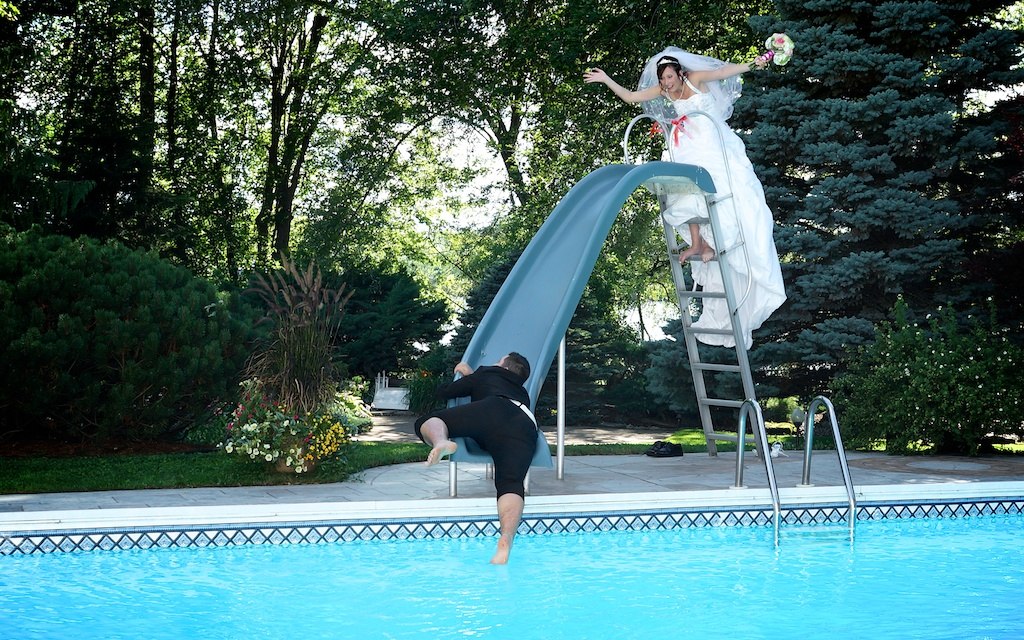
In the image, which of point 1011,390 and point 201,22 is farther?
point 201,22

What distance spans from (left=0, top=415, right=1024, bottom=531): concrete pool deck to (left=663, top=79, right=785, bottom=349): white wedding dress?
53.9 inches

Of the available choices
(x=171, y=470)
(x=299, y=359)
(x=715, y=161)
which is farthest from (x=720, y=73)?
(x=171, y=470)

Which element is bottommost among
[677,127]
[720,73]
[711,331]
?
[711,331]

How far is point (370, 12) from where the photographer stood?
18719 mm

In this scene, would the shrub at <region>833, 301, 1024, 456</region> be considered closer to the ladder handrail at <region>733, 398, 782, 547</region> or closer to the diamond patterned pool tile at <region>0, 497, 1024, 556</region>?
the diamond patterned pool tile at <region>0, 497, 1024, 556</region>

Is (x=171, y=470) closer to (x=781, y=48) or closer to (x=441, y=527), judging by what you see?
(x=441, y=527)

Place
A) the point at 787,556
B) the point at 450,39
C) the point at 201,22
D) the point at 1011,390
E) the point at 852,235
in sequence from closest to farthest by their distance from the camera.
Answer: the point at 787,556 < the point at 1011,390 < the point at 852,235 < the point at 450,39 < the point at 201,22

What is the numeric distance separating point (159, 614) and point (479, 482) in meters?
3.17

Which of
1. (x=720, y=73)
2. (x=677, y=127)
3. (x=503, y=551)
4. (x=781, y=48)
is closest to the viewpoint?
(x=503, y=551)

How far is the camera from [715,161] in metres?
8.01

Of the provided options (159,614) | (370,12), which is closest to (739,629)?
(159,614)

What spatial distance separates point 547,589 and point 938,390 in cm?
554

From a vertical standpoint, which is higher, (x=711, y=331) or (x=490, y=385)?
(x=711, y=331)

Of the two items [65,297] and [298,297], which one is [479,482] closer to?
[298,297]
